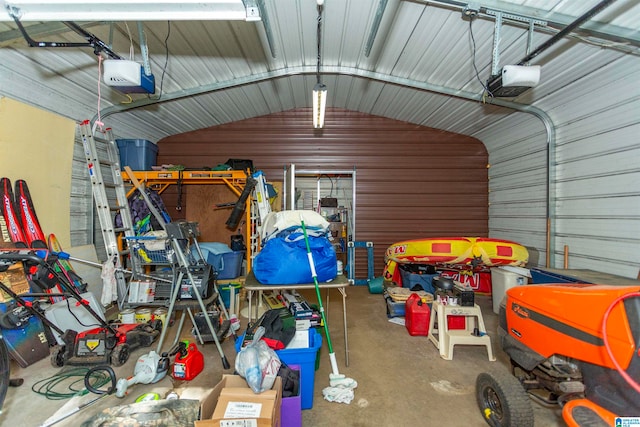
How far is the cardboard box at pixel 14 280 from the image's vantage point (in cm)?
250

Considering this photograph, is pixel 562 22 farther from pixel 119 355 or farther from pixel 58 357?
pixel 58 357

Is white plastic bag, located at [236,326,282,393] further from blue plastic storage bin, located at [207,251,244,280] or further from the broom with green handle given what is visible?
blue plastic storage bin, located at [207,251,244,280]

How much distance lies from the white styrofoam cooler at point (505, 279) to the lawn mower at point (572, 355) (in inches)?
86.2

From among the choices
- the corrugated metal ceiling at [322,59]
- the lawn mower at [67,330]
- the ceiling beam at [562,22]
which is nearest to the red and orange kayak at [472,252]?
the corrugated metal ceiling at [322,59]

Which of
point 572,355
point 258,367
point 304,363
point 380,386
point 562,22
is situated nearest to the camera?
point 572,355

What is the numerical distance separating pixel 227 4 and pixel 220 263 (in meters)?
2.97

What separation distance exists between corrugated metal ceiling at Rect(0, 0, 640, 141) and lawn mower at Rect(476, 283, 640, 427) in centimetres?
246

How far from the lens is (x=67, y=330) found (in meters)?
2.47

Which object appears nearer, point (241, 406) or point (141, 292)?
point (241, 406)

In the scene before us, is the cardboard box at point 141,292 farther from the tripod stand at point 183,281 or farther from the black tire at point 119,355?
the tripod stand at point 183,281

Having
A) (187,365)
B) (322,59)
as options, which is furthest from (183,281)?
(322,59)

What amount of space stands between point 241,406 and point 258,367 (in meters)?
0.19

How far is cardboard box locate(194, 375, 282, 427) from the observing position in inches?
52.2

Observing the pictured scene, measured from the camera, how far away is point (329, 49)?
361 cm
